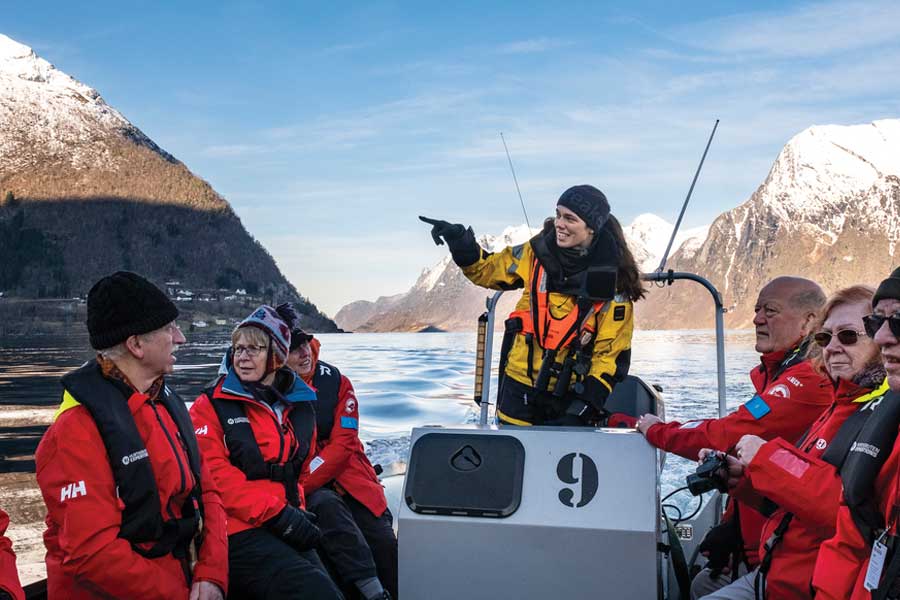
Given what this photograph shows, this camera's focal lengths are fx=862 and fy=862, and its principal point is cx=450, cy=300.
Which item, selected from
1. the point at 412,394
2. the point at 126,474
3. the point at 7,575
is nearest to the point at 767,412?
the point at 126,474

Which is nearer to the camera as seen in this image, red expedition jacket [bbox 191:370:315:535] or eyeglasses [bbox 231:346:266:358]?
red expedition jacket [bbox 191:370:315:535]

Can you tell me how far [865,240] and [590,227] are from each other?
18103cm

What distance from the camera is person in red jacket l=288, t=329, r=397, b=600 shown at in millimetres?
3295

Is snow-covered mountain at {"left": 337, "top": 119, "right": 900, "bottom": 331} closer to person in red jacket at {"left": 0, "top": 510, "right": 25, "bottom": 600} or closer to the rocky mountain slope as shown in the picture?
the rocky mountain slope

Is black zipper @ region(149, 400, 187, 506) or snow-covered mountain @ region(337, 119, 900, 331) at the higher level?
snow-covered mountain @ region(337, 119, 900, 331)

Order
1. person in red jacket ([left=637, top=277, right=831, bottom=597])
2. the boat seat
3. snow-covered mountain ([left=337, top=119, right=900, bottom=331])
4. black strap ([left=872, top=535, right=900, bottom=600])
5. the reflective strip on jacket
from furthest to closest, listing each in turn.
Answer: snow-covered mountain ([left=337, top=119, right=900, bottom=331])
the boat seat
the reflective strip on jacket
person in red jacket ([left=637, top=277, right=831, bottom=597])
black strap ([left=872, top=535, right=900, bottom=600])

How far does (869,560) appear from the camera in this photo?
1713mm

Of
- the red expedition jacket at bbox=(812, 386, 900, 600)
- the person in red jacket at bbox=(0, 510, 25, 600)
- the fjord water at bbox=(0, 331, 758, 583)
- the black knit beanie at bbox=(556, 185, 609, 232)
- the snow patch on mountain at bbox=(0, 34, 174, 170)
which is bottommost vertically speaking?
the fjord water at bbox=(0, 331, 758, 583)

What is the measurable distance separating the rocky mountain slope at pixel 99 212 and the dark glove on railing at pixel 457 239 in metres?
107

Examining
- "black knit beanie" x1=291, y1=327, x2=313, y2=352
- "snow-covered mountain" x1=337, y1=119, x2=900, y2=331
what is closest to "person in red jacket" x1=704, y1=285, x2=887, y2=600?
"black knit beanie" x1=291, y1=327, x2=313, y2=352

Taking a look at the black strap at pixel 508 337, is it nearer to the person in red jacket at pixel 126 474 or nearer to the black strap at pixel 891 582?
the person in red jacket at pixel 126 474

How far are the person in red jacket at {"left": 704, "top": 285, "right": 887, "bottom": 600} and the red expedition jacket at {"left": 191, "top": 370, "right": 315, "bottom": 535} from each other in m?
1.37

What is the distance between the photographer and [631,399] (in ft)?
13.4

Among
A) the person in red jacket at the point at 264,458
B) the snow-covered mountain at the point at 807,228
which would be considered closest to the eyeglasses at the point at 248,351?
the person in red jacket at the point at 264,458
